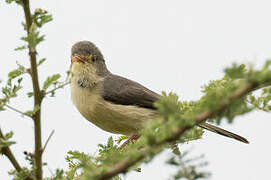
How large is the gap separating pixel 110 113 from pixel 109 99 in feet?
0.95

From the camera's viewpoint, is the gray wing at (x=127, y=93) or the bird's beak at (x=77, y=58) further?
the bird's beak at (x=77, y=58)

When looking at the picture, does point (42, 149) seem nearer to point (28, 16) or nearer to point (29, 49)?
point (29, 49)

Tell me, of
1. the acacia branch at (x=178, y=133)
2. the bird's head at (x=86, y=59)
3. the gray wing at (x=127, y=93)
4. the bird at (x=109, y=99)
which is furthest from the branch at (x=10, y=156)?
the bird's head at (x=86, y=59)

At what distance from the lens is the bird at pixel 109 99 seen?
229 inches

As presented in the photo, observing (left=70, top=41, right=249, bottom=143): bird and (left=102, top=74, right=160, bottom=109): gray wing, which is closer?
(left=70, top=41, right=249, bottom=143): bird

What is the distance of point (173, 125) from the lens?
152 cm

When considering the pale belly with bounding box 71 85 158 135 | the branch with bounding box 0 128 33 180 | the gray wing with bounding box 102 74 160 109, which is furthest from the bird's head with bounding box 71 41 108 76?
the branch with bounding box 0 128 33 180

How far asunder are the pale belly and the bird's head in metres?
0.44

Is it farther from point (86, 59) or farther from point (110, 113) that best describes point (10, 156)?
point (86, 59)

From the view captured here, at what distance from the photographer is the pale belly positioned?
5805 millimetres

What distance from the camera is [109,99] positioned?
6000mm

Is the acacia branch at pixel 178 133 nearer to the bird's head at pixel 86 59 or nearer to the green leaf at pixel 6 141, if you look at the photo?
the green leaf at pixel 6 141

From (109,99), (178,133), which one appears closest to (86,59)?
(109,99)

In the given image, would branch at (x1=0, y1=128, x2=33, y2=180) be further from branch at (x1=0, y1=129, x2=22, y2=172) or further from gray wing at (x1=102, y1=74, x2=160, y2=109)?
gray wing at (x1=102, y1=74, x2=160, y2=109)
